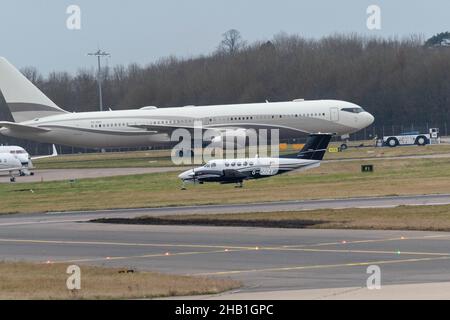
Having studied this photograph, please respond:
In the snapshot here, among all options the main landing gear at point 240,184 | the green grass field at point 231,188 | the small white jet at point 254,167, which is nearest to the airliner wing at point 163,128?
the green grass field at point 231,188

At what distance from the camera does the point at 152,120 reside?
86625 millimetres

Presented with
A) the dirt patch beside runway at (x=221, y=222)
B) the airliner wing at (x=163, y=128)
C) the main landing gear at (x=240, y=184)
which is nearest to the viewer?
the dirt patch beside runway at (x=221, y=222)

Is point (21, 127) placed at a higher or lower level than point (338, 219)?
higher

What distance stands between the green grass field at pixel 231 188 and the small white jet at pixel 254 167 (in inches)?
22.6

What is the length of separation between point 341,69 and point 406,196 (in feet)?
323

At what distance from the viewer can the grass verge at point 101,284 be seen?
22.1 meters

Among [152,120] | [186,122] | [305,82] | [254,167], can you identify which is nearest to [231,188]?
[254,167]

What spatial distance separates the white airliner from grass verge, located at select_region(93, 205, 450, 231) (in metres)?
43.0

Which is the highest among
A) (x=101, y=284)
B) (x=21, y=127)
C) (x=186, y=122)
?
(x=186, y=122)

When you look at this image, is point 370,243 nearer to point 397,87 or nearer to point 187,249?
point 187,249

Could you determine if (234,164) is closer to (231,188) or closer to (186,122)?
(231,188)

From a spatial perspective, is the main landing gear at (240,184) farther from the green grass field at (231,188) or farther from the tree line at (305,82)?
the tree line at (305,82)

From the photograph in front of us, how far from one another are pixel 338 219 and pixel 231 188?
2011cm

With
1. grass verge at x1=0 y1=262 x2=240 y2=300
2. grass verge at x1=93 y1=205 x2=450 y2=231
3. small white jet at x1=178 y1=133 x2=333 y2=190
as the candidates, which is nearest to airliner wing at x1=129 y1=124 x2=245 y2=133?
small white jet at x1=178 y1=133 x2=333 y2=190
